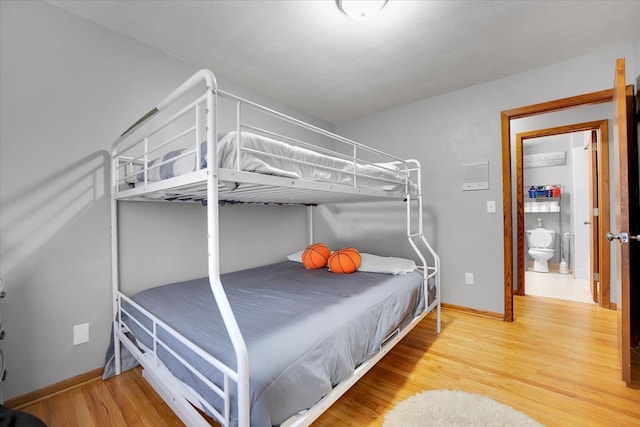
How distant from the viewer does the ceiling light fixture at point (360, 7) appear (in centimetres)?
148

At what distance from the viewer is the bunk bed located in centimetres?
89

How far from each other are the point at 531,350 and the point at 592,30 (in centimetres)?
226

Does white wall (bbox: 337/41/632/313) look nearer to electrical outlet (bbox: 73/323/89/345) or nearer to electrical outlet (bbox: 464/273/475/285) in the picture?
electrical outlet (bbox: 464/273/475/285)

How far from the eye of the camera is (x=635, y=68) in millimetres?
1933

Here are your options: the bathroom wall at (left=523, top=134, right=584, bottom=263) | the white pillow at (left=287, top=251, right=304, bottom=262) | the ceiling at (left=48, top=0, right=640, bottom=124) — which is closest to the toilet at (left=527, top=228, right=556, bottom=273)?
the bathroom wall at (left=523, top=134, right=584, bottom=263)

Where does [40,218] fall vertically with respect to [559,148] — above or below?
below

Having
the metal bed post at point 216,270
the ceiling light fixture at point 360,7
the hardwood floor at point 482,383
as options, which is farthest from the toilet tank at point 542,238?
the metal bed post at point 216,270

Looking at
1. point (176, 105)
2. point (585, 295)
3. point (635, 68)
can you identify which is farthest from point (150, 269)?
point (585, 295)

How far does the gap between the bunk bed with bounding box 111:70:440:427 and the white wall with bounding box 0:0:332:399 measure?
124 millimetres

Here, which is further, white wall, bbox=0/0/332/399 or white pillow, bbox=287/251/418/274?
white pillow, bbox=287/251/418/274

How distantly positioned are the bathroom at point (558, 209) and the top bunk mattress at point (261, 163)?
3.65 metres

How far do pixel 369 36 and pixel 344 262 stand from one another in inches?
66.2

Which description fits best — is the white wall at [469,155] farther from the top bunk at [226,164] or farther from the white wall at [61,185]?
the white wall at [61,185]

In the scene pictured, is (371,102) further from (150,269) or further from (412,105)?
(150,269)
